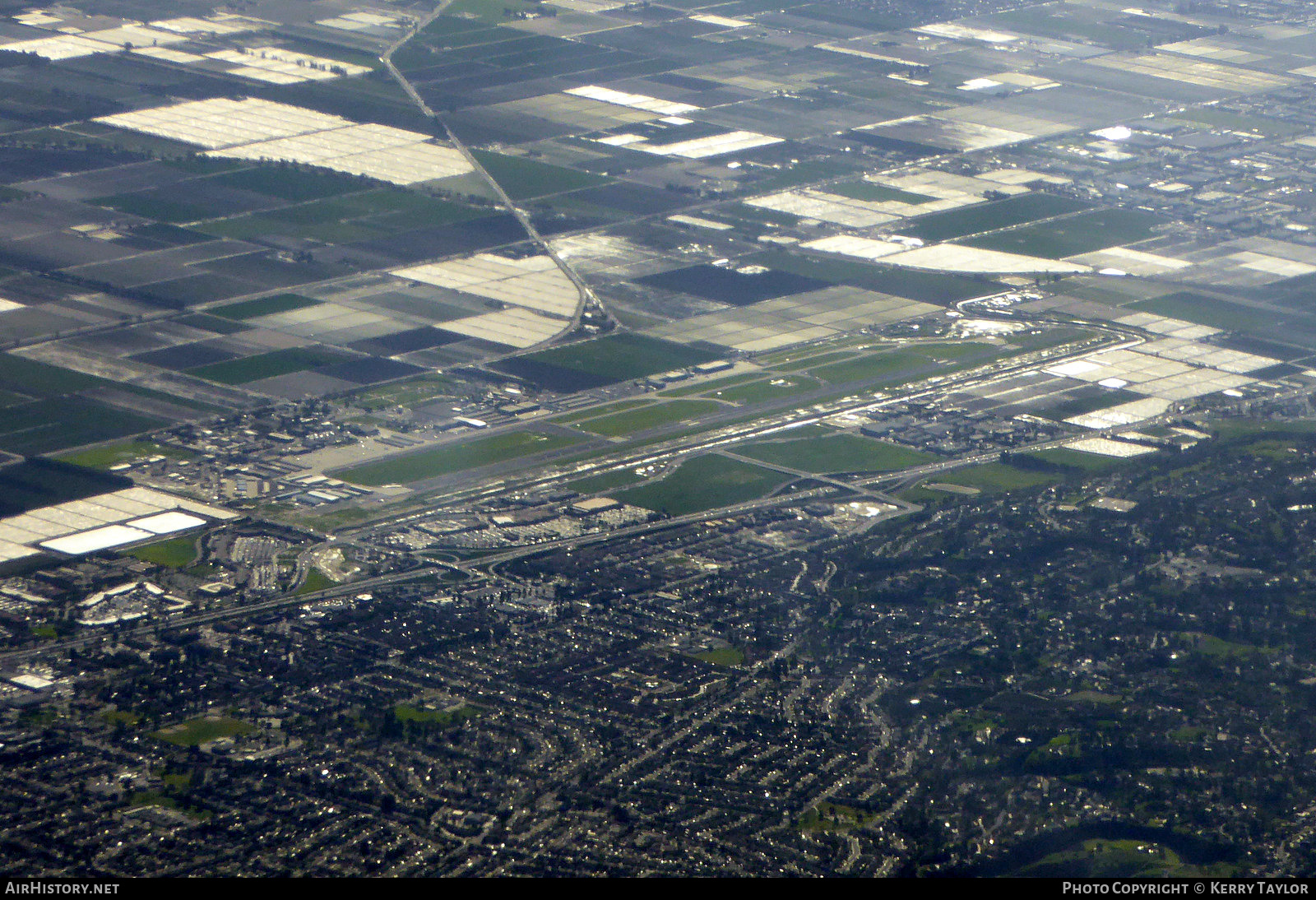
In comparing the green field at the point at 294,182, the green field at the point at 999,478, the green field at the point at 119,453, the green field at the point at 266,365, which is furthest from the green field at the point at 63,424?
the green field at the point at 294,182

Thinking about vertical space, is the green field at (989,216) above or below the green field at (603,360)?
above

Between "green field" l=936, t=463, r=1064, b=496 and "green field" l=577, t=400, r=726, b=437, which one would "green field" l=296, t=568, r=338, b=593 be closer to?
"green field" l=577, t=400, r=726, b=437

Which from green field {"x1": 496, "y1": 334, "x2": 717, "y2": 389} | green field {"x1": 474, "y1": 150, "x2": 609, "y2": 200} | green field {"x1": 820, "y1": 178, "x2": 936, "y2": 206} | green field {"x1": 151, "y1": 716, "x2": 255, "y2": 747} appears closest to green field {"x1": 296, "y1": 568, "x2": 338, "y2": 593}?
green field {"x1": 151, "y1": 716, "x2": 255, "y2": 747}

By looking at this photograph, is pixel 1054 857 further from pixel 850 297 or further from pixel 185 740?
pixel 850 297

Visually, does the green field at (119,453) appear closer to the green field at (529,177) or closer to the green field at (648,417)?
the green field at (648,417)

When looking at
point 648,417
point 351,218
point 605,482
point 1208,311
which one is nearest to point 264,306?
point 351,218

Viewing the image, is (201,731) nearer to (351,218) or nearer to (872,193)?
(351,218)

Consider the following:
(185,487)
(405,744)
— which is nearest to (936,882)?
(405,744)
